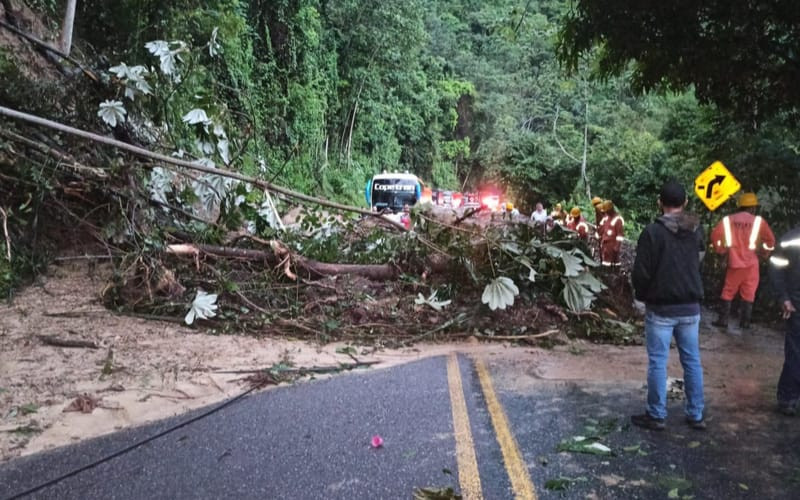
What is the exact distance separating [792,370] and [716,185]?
5.34m

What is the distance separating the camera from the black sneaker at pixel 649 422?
4.08m

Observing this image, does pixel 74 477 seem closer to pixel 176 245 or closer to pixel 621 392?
pixel 621 392

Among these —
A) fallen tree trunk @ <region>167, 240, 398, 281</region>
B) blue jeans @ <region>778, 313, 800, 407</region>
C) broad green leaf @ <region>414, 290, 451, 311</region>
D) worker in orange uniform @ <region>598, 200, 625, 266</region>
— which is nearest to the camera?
blue jeans @ <region>778, 313, 800, 407</region>

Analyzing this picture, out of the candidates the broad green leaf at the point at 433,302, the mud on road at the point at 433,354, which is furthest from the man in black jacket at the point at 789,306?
the broad green leaf at the point at 433,302

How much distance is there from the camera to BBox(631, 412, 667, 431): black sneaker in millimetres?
4078

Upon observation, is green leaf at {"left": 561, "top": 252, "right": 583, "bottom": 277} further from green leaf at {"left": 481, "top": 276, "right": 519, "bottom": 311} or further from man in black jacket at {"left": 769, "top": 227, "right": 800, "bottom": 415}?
man in black jacket at {"left": 769, "top": 227, "right": 800, "bottom": 415}

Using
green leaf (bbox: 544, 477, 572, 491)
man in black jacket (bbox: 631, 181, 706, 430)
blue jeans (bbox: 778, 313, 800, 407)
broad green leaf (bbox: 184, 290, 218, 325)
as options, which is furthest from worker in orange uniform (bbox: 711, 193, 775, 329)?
broad green leaf (bbox: 184, 290, 218, 325)

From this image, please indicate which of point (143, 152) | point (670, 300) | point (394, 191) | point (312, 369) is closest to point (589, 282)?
point (670, 300)

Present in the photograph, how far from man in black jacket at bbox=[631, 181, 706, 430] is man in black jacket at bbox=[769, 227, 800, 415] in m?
0.83

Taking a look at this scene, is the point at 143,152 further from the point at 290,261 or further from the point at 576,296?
the point at 576,296

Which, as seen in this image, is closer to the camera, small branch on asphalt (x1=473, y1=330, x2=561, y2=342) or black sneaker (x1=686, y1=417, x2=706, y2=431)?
black sneaker (x1=686, y1=417, x2=706, y2=431)

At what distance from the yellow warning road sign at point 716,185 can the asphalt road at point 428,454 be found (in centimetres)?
527

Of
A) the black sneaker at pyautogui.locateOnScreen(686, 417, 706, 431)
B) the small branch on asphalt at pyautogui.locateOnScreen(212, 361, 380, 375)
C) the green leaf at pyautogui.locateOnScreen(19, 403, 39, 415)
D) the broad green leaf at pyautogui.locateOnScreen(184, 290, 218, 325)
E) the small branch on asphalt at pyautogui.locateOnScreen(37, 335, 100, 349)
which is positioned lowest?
the green leaf at pyautogui.locateOnScreen(19, 403, 39, 415)

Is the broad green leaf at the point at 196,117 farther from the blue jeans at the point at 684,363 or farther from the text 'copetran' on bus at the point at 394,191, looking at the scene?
the text 'copetran' on bus at the point at 394,191
